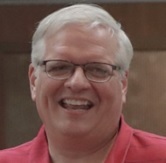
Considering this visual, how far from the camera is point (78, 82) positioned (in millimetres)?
1420

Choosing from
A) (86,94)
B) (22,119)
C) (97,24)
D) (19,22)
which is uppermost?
(97,24)

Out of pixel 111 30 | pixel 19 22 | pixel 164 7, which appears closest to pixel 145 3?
pixel 164 7

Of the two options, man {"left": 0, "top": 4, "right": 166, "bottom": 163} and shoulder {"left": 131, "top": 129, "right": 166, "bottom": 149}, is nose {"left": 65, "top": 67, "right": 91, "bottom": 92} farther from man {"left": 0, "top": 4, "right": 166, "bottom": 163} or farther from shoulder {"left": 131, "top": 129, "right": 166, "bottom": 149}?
shoulder {"left": 131, "top": 129, "right": 166, "bottom": 149}

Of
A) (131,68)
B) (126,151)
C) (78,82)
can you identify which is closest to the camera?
(78,82)

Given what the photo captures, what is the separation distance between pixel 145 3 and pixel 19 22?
1.57ft

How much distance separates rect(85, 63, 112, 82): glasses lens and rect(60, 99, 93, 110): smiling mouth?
6 cm

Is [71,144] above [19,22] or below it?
above

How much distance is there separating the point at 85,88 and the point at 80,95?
0.02 meters

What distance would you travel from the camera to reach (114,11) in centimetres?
240

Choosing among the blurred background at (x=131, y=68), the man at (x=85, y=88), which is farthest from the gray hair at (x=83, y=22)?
the blurred background at (x=131, y=68)

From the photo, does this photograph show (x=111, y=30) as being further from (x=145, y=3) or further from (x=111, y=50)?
(x=145, y=3)

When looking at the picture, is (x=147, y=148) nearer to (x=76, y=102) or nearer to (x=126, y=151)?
(x=126, y=151)

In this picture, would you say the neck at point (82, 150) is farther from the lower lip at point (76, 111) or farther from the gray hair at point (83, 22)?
the gray hair at point (83, 22)

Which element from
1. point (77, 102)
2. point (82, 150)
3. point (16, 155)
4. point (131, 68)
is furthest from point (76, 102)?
point (131, 68)
